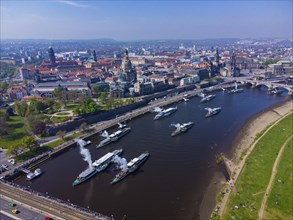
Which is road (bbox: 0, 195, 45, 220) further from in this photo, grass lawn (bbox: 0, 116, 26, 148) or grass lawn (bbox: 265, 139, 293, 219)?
grass lawn (bbox: 265, 139, 293, 219)

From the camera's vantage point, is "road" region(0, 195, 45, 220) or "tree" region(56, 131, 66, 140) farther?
"tree" region(56, 131, 66, 140)

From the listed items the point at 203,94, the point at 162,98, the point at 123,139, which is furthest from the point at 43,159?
the point at 203,94

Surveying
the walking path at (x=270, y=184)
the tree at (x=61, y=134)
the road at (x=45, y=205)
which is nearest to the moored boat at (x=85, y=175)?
the road at (x=45, y=205)

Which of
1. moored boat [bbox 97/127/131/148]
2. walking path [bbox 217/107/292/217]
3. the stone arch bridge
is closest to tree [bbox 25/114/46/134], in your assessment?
moored boat [bbox 97/127/131/148]

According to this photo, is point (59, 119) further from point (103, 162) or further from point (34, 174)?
point (103, 162)

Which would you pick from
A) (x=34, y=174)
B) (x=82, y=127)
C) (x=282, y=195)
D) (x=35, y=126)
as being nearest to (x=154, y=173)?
(x=282, y=195)

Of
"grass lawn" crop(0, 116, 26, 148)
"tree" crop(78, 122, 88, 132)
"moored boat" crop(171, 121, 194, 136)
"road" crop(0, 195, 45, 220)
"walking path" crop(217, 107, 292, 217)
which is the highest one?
"tree" crop(78, 122, 88, 132)

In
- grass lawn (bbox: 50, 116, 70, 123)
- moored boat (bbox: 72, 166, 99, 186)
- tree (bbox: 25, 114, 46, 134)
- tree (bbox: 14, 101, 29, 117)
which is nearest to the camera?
Answer: moored boat (bbox: 72, 166, 99, 186)
